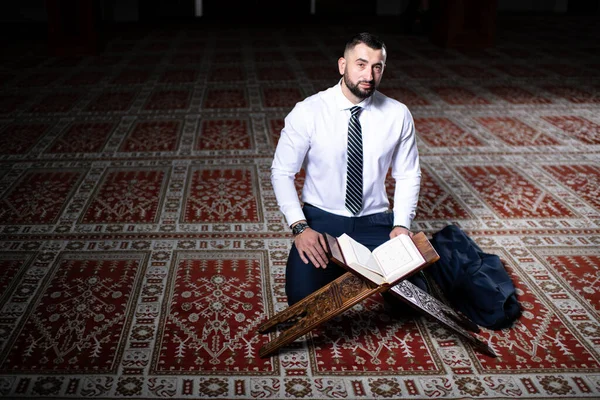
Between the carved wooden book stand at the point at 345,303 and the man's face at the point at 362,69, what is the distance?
2.12 feet

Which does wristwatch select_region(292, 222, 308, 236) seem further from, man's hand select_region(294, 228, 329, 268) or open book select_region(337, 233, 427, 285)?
open book select_region(337, 233, 427, 285)

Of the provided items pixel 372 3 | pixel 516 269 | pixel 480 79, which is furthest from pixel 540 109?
pixel 372 3

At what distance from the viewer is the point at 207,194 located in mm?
4250

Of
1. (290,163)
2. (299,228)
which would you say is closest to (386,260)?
(299,228)

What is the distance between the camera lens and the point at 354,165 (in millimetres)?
2674

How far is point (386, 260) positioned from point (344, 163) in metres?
0.61

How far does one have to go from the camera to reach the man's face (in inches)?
94.4

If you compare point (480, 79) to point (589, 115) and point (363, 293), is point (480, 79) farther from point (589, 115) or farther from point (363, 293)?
point (363, 293)

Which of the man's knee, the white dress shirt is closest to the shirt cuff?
the white dress shirt

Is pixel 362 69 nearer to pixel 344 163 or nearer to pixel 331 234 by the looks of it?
pixel 344 163

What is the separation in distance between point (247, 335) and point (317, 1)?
1508 centimetres

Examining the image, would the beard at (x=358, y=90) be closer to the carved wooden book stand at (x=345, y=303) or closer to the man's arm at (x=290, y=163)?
the man's arm at (x=290, y=163)

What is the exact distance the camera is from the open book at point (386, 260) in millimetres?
2133

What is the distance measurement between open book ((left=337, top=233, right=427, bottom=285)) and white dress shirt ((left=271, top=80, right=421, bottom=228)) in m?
0.39
